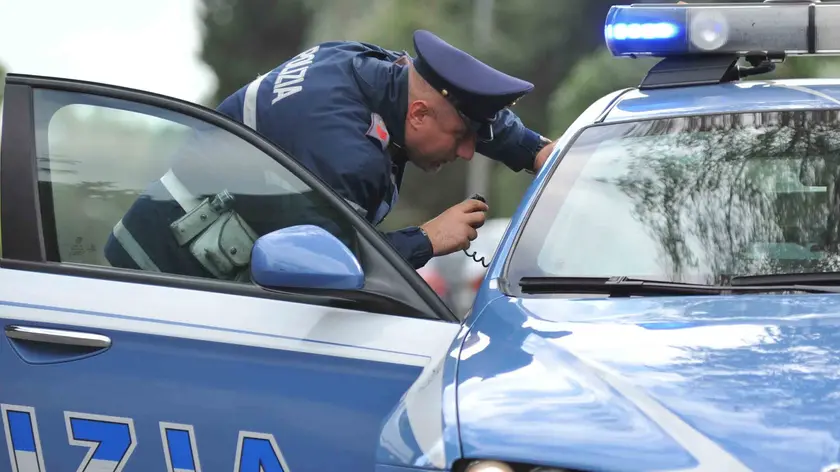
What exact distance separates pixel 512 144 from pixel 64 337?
6.51 feet

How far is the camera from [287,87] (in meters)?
3.77

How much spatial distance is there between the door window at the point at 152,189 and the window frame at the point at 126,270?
0.01 metres

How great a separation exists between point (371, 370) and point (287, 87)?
3.59 feet

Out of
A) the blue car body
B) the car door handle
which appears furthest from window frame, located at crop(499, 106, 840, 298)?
the car door handle

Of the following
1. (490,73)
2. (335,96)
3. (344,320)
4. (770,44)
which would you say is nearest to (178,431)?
(344,320)

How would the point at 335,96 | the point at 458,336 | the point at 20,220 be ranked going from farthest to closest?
the point at 335,96
the point at 20,220
the point at 458,336

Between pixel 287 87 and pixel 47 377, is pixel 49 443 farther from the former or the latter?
pixel 287 87

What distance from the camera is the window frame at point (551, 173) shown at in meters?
3.08

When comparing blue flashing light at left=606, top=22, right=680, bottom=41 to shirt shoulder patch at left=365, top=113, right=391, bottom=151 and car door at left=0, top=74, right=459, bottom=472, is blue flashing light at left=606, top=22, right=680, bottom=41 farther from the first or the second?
car door at left=0, top=74, right=459, bottom=472

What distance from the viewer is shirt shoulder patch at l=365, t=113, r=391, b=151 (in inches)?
147

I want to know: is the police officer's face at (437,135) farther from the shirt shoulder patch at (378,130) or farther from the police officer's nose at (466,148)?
the shirt shoulder patch at (378,130)

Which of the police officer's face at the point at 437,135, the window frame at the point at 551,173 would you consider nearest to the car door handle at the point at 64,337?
the window frame at the point at 551,173

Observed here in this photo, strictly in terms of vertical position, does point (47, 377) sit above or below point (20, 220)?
below

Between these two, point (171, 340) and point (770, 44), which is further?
point (770, 44)
